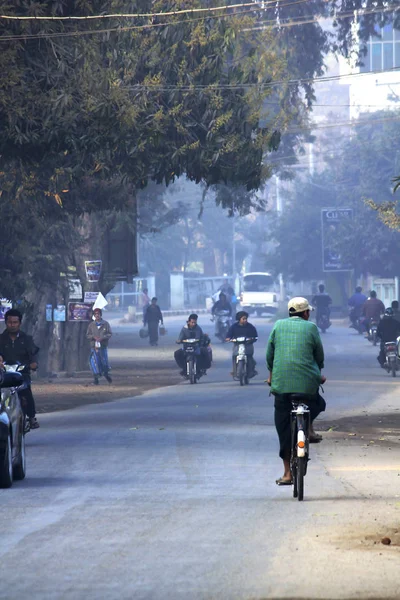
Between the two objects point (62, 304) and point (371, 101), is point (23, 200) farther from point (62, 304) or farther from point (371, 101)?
point (371, 101)

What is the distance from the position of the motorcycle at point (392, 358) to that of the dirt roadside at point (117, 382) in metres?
5.18

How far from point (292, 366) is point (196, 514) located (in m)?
1.84

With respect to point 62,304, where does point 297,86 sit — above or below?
above

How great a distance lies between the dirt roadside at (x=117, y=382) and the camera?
2714 centimetres

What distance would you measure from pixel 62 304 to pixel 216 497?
83.4 feet

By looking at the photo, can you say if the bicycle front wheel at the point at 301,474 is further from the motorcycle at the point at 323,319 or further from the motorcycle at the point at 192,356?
the motorcycle at the point at 323,319

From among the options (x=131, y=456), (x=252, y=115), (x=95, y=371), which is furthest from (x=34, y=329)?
(x=131, y=456)

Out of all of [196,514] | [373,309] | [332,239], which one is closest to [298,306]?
[196,514]

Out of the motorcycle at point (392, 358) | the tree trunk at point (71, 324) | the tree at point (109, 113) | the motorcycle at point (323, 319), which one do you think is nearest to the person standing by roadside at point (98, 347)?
the tree at point (109, 113)

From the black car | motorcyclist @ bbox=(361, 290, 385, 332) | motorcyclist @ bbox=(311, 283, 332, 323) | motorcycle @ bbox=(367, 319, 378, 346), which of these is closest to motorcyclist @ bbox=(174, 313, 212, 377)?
motorcycle @ bbox=(367, 319, 378, 346)

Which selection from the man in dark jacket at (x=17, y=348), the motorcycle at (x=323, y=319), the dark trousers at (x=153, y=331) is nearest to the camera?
the man in dark jacket at (x=17, y=348)

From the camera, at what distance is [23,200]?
2675 centimetres

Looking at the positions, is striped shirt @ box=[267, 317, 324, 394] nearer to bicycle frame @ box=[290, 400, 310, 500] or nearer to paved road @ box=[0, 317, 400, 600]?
bicycle frame @ box=[290, 400, 310, 500]

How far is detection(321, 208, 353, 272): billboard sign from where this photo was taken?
77.8 metres
